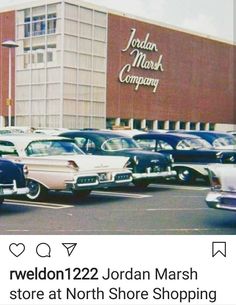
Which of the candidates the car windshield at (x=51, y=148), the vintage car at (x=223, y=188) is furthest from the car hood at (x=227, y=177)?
the car windshield at (x=51, y=148)

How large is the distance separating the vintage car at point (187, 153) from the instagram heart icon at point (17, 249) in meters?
9.59

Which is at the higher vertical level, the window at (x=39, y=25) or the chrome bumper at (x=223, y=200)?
the window at (x=39, y=25)

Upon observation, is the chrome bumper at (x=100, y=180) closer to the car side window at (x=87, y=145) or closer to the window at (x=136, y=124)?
the car side window at (x=87, y=145)

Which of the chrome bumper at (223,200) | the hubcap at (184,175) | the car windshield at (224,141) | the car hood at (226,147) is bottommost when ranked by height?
the hubcap at (184,175)

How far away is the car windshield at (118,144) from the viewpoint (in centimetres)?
1185

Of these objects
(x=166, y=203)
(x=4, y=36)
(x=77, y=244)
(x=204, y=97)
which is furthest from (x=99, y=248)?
(x=204, y=97)

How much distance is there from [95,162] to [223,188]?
3.32m

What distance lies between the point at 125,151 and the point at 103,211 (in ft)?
9.70

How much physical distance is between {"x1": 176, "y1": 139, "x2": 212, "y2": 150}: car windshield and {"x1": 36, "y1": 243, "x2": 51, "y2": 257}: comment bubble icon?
9981 mm

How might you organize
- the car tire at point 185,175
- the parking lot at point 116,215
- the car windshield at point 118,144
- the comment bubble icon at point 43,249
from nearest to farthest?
the comment bubble icon at point 43,249 < the parking lot at point 116,215 < the car windshield at point 118,144 < the car tire at point 185,175

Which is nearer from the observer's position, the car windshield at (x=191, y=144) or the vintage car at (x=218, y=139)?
the car windshield at (x=191, y=144)

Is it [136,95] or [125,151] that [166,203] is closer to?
[125,151]

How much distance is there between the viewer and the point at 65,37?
1585 inches

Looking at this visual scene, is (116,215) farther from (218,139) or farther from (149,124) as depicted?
(149,124)
